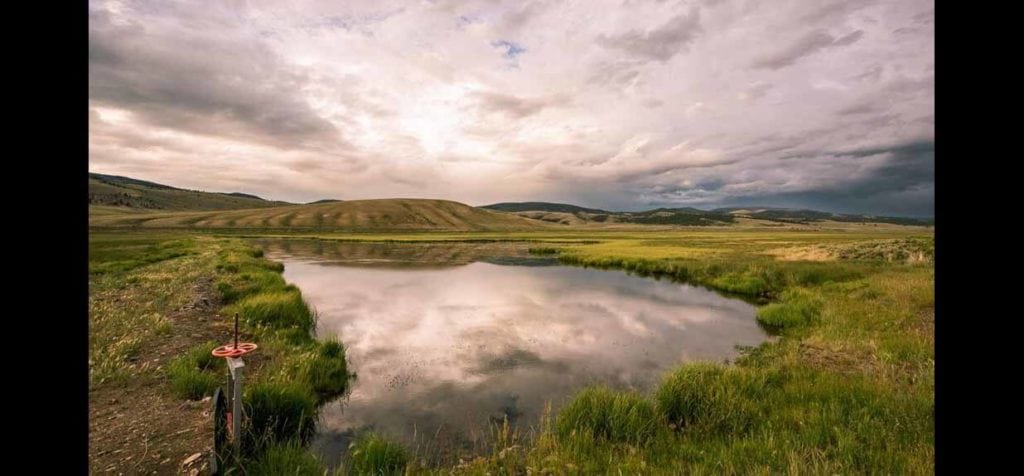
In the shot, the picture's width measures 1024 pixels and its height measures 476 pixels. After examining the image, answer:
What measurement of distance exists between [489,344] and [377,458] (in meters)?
9.76

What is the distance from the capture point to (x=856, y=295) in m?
21.6

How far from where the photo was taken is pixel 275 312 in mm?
17578

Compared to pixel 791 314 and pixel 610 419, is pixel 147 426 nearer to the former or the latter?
pixel 610 419

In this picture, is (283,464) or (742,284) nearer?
(283,464)

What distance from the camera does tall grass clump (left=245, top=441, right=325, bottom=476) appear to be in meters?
7.06

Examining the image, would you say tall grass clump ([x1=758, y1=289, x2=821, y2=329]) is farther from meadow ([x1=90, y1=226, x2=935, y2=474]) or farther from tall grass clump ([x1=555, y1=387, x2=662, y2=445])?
tall grass clump ([x1=555, y1=387, x2=662, y2=445])

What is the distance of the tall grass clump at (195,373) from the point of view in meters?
9.56

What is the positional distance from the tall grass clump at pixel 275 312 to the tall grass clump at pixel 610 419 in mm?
11856

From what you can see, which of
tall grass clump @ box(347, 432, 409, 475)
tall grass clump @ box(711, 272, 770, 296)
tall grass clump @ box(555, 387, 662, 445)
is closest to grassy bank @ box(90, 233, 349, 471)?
tall grass clump @ box(347, 432, 409, 475)

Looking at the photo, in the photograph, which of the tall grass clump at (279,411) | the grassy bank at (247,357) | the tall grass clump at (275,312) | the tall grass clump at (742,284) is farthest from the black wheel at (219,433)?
the tall grass clump at (742,284)

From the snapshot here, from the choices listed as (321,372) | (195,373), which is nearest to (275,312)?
(321,372)
